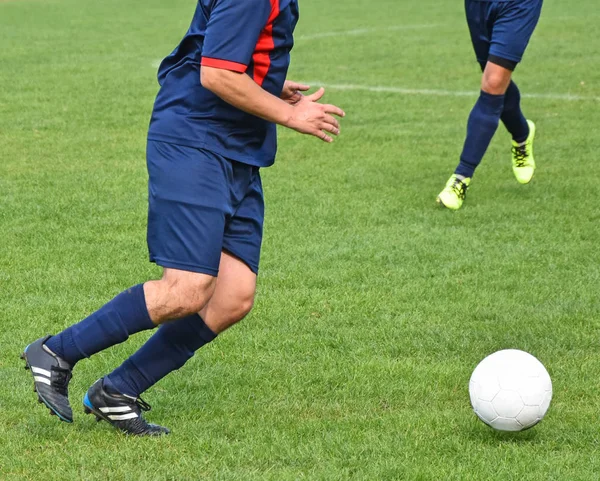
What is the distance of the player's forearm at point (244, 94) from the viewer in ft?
11.6

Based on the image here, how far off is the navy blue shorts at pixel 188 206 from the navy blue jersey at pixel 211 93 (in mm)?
54

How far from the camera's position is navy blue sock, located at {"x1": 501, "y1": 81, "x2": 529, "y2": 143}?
26.0ft

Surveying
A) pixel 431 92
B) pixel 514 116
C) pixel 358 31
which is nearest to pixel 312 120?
pixel 514 116

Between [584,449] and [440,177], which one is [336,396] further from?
[440,177]

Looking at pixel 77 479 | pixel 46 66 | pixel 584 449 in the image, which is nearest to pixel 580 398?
pixel 584 449

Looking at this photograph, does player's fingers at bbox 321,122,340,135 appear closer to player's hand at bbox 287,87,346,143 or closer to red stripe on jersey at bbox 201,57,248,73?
player's hand at bbox 287,87,346,143

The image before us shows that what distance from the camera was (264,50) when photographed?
3.69m

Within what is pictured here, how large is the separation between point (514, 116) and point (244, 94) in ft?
15.7

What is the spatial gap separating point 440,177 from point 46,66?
7.23 metres

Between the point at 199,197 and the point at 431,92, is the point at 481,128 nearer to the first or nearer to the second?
the point at 199,197

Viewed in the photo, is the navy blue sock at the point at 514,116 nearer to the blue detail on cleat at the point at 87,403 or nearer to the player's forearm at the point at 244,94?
the player's forearm at the point at 244,94

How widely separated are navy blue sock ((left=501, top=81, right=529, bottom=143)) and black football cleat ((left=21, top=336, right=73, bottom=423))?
4.88m

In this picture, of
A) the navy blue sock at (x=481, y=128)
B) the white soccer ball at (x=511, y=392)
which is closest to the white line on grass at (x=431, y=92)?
the navy blue sock at (x=481, y=128)

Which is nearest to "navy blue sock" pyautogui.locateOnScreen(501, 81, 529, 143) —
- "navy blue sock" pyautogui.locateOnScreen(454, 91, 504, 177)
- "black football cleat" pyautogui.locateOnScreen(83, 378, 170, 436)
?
"navy blue sock" pyautogui.locateOnScreen(454, 91, 504, 177)
